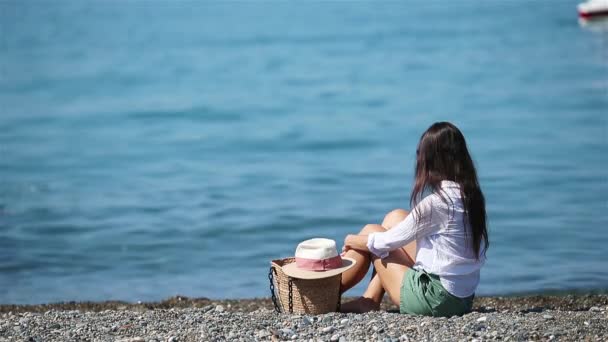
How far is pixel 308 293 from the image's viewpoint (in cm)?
625

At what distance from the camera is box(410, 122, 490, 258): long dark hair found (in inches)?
233

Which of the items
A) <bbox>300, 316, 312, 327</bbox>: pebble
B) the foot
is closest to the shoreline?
the foot

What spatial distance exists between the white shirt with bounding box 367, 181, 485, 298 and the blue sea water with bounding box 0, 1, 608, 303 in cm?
315

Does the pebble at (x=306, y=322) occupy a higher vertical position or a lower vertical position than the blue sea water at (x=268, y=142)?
lower

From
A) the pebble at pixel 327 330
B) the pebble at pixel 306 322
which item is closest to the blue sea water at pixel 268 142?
the pebble at pixel 306 322

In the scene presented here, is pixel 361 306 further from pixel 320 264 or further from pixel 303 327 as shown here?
pixel 303 327

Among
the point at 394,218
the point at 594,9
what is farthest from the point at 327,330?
the point at 594,9

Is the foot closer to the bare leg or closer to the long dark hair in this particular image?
the bare leg

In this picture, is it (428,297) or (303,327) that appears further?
(428,297)

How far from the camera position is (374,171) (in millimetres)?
15047

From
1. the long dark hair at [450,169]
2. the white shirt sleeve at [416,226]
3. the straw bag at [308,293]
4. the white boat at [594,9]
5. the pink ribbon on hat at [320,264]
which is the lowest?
the straw bag at [308,293]

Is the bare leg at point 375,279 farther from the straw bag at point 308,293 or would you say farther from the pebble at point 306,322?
the pebble at point 306,322

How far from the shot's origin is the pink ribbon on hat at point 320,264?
620 cm

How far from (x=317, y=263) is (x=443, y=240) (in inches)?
34.5
